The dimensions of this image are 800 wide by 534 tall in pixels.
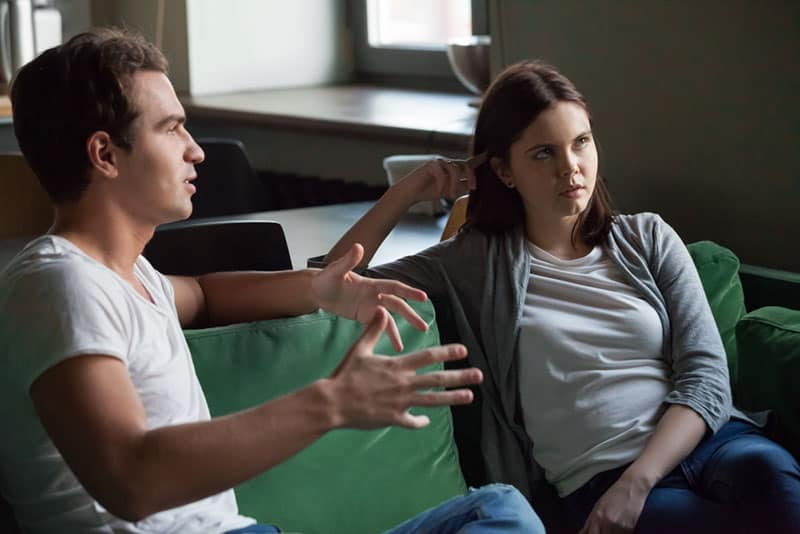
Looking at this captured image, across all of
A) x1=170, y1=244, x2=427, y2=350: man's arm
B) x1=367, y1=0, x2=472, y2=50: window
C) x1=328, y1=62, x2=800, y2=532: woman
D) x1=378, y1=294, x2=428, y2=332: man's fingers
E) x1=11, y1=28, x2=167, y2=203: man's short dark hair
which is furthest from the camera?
x1=367, y1=0, x2=472, y2=50: window

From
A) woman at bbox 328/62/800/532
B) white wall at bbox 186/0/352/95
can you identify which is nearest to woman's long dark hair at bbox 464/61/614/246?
woman at bbox 328/62/800/532

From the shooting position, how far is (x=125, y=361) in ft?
4.35

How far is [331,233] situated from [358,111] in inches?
38.4

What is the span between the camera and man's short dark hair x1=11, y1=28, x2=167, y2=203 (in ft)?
4.63

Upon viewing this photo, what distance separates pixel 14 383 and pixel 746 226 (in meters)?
1.59

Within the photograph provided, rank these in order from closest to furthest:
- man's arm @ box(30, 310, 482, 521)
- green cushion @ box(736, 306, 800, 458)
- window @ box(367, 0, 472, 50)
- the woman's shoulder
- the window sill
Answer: man's arm @ box(30, 310, 482, 521) → green cushion @ box(736, 306, 800, 458) → the woman's shoulder → the window sill → window @ box(367, 0, 472, 50)

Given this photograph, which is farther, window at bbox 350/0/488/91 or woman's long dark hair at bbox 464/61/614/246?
window at bbox 350/0/488/91

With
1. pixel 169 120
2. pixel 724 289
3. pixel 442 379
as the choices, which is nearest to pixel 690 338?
pixel 724 289

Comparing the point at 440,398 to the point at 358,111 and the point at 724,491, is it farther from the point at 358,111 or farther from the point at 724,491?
the point at 358,111

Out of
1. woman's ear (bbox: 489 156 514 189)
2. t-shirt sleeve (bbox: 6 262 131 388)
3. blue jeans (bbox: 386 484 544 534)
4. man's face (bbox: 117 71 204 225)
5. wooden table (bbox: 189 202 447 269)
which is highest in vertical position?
man's face (bbox: 117 71 204 225)

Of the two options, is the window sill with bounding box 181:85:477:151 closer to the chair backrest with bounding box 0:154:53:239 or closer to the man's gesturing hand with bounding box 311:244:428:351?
the chair backrest with bounding box 0:154:53:239

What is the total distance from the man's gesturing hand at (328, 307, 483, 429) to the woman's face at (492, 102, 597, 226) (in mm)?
774

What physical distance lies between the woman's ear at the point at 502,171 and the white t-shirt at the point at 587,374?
184 mm

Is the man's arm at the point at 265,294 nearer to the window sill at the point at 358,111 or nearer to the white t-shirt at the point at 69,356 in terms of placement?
the white t-shirt at the point at 69,356
